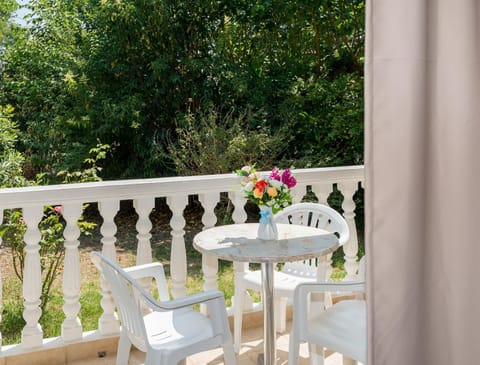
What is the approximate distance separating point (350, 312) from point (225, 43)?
6.44 metres

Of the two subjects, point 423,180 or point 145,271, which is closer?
point 423,180

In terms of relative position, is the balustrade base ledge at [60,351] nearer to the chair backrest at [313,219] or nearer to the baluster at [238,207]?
the baluster at [238,207]

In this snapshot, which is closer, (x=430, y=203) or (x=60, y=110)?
(x=430, y=203)

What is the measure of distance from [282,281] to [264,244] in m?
0.53

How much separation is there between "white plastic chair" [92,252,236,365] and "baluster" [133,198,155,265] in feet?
1.84

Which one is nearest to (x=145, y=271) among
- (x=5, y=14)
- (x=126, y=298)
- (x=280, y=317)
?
(x=126, y=298)

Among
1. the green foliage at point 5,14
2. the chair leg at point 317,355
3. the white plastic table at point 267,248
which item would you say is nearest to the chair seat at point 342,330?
the chair leg at point 317,355

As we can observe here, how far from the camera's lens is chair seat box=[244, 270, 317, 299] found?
8.20 ft

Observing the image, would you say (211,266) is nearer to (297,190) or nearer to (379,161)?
(297,190)

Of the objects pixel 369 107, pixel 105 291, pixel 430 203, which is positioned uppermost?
pixel 369 107

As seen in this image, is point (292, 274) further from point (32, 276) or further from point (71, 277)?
point (32, 276)

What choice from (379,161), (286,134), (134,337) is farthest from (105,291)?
(286,134)

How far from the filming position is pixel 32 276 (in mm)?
2328

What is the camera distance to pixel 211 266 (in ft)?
8.97
